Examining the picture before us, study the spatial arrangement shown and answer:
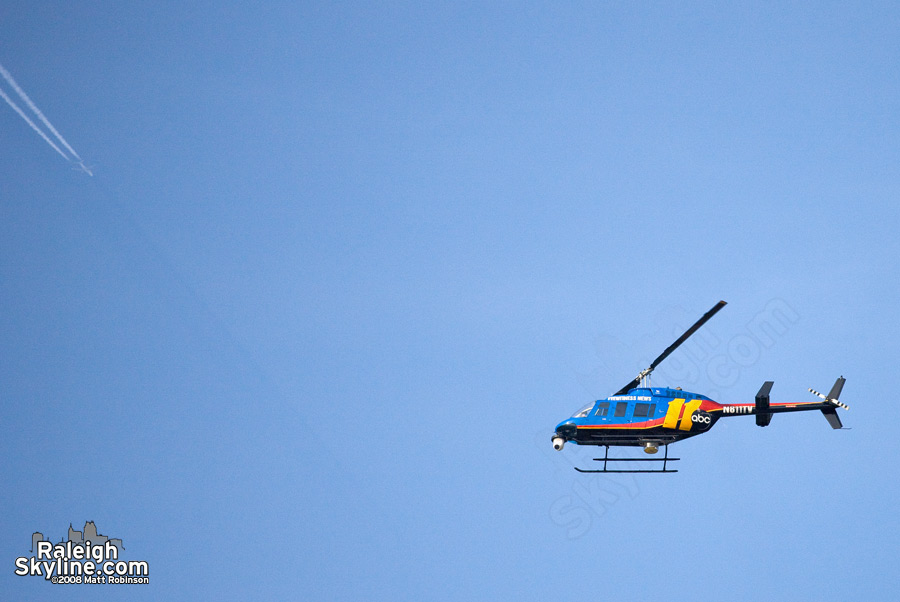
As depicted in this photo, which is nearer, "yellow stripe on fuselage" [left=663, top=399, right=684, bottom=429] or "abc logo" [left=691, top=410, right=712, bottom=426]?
"abc logo" [left=691, top=410, right=712, bottom=426]

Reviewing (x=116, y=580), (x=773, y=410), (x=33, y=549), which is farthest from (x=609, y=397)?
(x=33, y=549)

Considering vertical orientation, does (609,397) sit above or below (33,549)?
below

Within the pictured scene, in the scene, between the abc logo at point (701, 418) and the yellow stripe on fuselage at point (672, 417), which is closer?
the abc logo at point (701, 418)

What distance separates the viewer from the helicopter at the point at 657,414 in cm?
3450

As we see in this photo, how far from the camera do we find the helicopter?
3450 centimetres

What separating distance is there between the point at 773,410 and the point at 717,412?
1344mm

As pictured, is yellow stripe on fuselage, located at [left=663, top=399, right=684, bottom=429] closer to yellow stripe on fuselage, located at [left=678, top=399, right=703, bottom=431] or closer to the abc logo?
yellow stripe on fuselage, located at [left=678, top=399, right=703, bottom=431]

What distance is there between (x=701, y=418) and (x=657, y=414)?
1.07 metres

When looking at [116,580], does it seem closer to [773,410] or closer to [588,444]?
[588,444]

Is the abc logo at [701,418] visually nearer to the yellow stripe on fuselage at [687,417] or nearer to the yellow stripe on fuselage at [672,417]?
the yellow stripe on fuselage at [687,417]

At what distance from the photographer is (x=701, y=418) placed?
34781 mm

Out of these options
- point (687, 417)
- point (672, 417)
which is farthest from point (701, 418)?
point (672, 417)

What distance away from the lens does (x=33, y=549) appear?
52344 mm

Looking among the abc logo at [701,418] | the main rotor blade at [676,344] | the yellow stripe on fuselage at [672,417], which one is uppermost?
the main rotor blade at [676,344]
